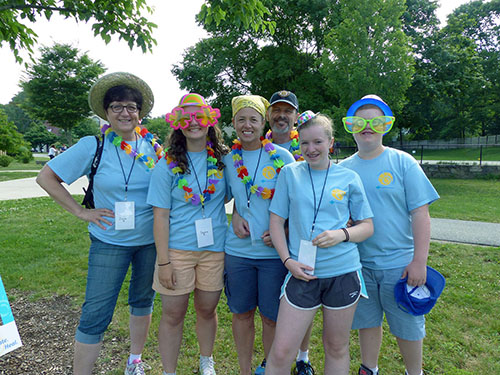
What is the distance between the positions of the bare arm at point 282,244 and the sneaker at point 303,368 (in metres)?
1.18

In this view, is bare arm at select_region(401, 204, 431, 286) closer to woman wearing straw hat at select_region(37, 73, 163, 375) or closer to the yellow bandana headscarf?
the yellow bandana headscarf

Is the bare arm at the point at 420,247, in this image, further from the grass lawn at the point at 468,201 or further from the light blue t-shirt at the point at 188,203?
the grass lawn at the point at 468,201

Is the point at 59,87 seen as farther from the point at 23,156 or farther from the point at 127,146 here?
the point at 127,146

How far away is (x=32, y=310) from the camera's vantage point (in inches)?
148

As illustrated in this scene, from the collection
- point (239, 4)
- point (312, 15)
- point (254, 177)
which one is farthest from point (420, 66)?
point (254, 177)

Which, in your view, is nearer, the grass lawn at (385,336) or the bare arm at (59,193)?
the bare arm at (59,193)

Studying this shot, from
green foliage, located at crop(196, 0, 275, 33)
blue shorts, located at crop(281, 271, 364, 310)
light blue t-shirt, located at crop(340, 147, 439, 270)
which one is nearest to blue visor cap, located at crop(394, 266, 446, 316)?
light blue t-shirt, located at crop(340, 147, 439, 270)

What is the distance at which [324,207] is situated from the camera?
6.91ft

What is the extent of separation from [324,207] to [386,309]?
0.87 m

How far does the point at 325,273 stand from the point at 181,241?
1.02 metres

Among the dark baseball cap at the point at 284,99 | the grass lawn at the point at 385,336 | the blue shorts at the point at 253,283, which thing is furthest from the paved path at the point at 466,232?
the blue shorts at the point at 253,283

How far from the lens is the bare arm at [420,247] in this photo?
216 cm

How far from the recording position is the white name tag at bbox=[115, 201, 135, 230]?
2398 mm

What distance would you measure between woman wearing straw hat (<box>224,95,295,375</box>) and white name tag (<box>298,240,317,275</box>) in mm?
308
